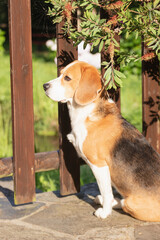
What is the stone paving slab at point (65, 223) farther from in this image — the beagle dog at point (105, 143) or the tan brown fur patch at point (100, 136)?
the tan brown fur patch at point (100, 136)

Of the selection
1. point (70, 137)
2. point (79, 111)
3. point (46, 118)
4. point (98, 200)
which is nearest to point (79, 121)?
point (79, 111)

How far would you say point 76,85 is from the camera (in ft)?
11.4

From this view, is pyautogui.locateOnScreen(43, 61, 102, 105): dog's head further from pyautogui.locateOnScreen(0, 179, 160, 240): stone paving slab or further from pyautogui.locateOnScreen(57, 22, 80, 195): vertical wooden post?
pyautogui.locateOnScreen(0, 179, 160, 240): stone paving slab

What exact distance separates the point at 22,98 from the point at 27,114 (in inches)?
6.0

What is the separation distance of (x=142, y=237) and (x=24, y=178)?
3.94 ft

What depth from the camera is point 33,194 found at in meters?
3.76

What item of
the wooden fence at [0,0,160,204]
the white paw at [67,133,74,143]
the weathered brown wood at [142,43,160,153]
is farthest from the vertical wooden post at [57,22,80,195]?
the weathered brown wood at [142,43,160,153]

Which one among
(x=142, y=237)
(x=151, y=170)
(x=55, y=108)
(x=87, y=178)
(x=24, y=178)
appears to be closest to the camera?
(x=142, y=237)

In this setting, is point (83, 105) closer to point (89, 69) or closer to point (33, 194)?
point (89, 69)

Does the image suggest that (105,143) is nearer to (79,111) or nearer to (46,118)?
(79,111)

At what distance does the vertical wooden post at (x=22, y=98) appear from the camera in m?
3.44

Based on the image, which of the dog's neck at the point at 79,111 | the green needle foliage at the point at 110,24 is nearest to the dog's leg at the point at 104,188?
the dog's neck at the point at 79,111

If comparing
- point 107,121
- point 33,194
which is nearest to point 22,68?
point 107,121

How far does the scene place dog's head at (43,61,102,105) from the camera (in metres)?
3.41
